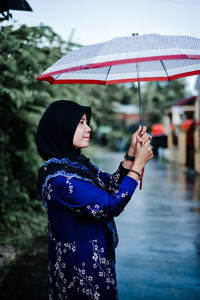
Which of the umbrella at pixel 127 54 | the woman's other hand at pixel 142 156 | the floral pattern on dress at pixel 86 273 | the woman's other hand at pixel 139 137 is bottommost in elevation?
the floral pattern on dress at pixel 86 273

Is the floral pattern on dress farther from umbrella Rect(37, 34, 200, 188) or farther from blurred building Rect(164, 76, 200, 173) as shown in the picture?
blurred building Rect(164, 76, 200, 173)

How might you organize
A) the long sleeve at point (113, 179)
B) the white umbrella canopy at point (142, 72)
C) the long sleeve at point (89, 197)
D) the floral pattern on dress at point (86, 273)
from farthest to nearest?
the white umbrella canopy at point (142, 72)
the long sleeve at point (113, 179)
the floral pattern on dress at point (86, 273)
the long sleeve at point (89, 197)

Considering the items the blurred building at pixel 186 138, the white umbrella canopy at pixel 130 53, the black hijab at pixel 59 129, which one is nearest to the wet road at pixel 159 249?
the black hijab at pixel 59 129

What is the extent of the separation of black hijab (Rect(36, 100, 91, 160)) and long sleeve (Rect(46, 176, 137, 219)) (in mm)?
201

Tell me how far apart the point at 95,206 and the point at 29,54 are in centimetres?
444

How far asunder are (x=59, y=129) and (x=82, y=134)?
0.17 m

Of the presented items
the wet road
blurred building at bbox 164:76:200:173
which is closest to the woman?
the wet road

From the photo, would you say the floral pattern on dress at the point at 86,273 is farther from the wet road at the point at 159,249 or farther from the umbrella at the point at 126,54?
the wet road at the point at 159,249

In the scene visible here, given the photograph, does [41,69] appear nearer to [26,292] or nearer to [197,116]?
[26,292]

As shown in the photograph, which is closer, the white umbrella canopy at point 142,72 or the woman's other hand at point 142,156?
the woman's other hand at point 142,156

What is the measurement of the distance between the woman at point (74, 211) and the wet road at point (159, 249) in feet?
6.35

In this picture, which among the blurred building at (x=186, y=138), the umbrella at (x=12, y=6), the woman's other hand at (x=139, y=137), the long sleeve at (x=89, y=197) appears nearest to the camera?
the long sleeve at (x=89, y=197)

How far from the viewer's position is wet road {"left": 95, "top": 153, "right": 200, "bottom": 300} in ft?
13.3

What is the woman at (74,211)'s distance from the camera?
80.9 inches
